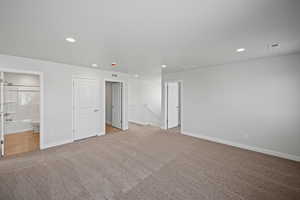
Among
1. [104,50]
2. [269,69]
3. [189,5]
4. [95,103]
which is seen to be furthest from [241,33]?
[95,103]

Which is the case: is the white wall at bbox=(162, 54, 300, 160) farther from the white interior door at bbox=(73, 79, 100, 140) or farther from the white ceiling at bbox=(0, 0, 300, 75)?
the white interior door at bbox=(73, 79, 100, 140)

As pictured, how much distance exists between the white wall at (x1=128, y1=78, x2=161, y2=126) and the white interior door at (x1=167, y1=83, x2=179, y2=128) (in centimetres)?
80

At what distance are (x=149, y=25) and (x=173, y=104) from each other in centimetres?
432

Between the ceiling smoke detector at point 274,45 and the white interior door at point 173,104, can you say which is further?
the white interior door at point 173,104

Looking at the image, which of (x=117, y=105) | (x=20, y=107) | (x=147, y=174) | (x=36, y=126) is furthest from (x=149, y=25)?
(x=20, y=107)

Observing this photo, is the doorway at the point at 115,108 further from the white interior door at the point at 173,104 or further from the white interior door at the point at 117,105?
the white interior door at the point at 173,104

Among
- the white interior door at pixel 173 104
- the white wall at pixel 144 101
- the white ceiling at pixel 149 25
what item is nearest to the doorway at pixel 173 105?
the white interior door at pixel 173 104

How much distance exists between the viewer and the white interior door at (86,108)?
3939 millimetres

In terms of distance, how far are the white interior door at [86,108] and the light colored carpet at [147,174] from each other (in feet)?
2.84

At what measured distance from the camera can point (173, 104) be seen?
5625mm

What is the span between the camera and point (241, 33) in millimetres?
1856

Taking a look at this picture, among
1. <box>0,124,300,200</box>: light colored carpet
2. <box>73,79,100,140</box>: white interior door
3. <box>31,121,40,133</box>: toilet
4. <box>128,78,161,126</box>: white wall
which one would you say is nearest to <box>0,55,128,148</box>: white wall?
<box>73,79,100,140</box>: white interior door

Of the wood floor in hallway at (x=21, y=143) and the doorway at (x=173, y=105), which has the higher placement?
the doorway at (x=173, y=105)

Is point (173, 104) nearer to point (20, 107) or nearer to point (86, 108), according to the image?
point (86, 108)
